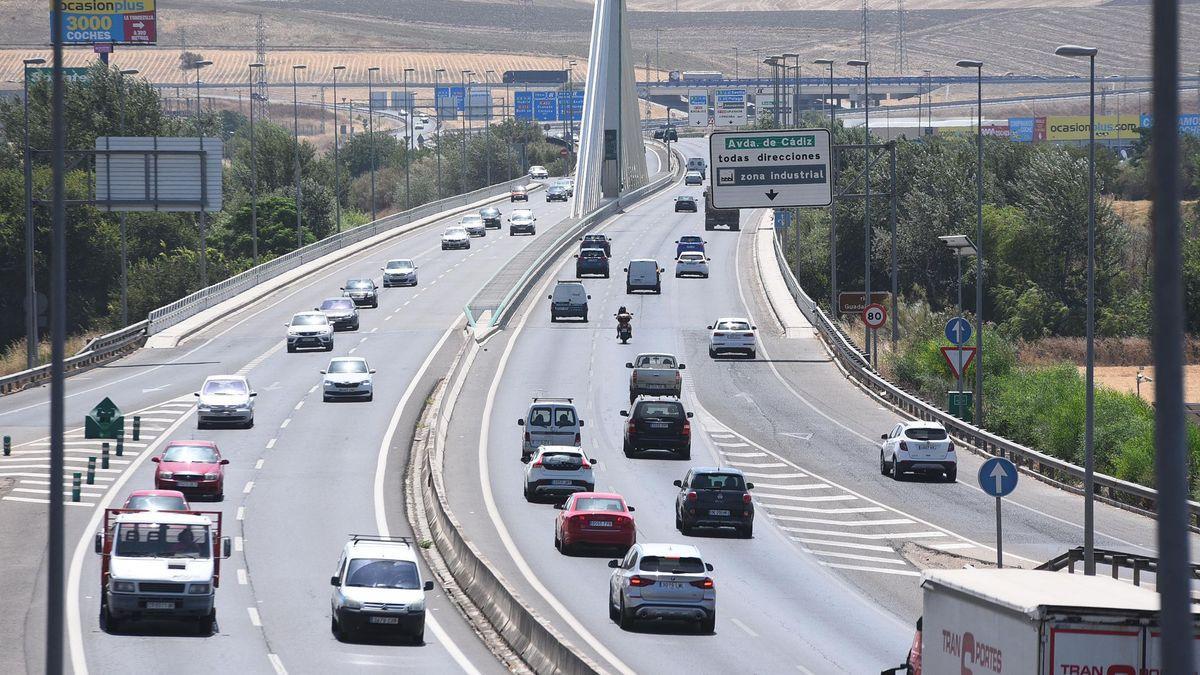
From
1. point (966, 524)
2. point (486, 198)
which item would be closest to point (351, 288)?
point (966, 524)

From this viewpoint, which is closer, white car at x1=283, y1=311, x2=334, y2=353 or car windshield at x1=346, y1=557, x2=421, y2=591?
car windshield at x1=346, y1=557, x2=421, y2=591

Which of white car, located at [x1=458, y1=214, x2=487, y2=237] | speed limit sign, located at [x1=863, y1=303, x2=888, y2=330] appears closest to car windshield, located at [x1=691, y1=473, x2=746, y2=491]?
speed limit sign, located at [x1=863, y1=303, x2=888, y2=330]

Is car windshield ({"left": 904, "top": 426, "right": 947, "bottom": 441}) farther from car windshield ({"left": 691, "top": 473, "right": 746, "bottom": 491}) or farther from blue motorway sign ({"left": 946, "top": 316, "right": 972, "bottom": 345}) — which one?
car windshield ({"left": 691, "top": 473, "right": 746, "bottom": 491})

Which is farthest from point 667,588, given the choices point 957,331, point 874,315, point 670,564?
point 874,315

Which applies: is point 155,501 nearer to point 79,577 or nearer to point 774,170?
point 79,577

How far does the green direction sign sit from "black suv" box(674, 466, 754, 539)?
30708 mm

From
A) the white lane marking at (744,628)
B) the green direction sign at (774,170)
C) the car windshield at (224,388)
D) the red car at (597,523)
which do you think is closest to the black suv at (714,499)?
the red car at (597,523)

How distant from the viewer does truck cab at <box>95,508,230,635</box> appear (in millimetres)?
26312

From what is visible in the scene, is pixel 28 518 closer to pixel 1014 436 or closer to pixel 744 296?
pixel 1014 436

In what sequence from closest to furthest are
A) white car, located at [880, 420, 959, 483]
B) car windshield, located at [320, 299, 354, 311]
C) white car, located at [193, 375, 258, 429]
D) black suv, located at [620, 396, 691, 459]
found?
white car, located at [880, 420, 959, 483]
black suv, located at [620, 396, 691, 459]
white car, located at [193, 375, 258, 429]
car windshield, located at [320, 299, 354, 311]

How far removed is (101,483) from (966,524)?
20.6 metres

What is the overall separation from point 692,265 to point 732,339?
83.8 ft

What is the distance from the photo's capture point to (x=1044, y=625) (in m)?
14.7

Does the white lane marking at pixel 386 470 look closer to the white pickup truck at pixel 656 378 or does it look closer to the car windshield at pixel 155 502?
the car windshield at pixel 155 502
